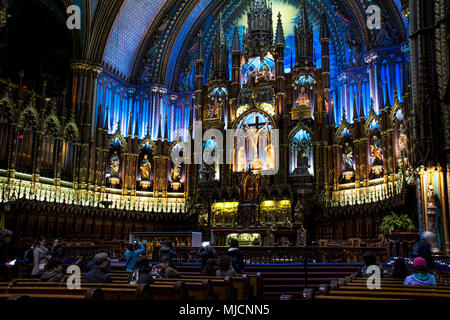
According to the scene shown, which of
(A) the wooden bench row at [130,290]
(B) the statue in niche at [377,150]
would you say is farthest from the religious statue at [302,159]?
(A) the wooden bench row at [130,290]

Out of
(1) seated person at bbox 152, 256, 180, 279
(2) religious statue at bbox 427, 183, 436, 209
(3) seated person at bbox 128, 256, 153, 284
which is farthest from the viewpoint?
(2) religious statue at bbox 427, 183, 436, 209

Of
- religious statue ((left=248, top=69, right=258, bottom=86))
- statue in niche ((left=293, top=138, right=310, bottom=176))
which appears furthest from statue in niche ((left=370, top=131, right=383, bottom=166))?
religious statue ((left=248, top=69, right=258, bottom=86))

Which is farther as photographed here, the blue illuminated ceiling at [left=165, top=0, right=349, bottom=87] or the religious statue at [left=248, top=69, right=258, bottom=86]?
the blue illuminated ceiling at [left=165, top=0, right=349, bottom=87]

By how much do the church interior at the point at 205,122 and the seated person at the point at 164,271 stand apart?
32.5ft

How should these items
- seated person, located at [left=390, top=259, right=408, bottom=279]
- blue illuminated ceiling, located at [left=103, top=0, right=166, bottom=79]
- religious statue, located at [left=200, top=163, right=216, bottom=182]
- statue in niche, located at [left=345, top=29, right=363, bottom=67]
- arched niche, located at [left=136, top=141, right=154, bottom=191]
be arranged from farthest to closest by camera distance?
blue illuminated ceiling, located at [left=103, top=0, right=166, bottom=79]
arched niche, located at [left=136, top=141, right=154, bottom=191]
religious statue, located at [left=200, top=163, right=216, bottom=182]
statue in niche, located at [left=345, top=29, right=363, bottom=67]
seated person, located at [left=390, top=259, right=408, bottom=279]

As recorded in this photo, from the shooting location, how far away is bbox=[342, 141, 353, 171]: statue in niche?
26734 millimetres

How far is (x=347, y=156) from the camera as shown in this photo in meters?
26.9

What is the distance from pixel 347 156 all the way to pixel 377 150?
2.39 m

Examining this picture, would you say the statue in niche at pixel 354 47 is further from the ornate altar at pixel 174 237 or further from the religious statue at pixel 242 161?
the ornate altar at pixel 174 237

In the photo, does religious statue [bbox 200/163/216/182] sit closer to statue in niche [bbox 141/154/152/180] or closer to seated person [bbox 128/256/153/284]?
statue in niche [bbox 141/154/152/180]

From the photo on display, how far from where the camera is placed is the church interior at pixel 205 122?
78.5 ft

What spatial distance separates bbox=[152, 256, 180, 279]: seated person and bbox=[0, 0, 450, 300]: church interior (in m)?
9.90

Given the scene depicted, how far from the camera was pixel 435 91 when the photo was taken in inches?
655
